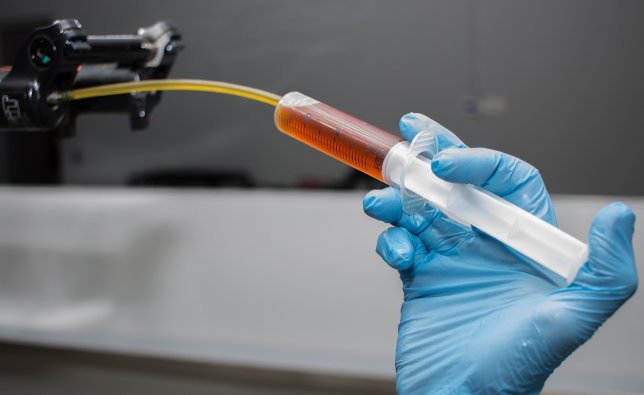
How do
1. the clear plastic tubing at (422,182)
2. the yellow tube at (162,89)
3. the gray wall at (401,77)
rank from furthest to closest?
the gray wall at (401,77) < the yellow tube at (162,89) < the clear plastic tubing at (422,182)

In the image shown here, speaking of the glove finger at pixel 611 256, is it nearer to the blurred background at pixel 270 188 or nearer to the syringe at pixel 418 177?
the syringe at pixel 418 177

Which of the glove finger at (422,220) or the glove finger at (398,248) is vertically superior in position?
the glove finger at (422,220)

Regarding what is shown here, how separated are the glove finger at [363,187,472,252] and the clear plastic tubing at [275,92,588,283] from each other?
91mm

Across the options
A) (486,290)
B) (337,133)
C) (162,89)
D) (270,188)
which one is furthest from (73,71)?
(270,188)

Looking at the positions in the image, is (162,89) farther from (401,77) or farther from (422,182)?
(401,77)

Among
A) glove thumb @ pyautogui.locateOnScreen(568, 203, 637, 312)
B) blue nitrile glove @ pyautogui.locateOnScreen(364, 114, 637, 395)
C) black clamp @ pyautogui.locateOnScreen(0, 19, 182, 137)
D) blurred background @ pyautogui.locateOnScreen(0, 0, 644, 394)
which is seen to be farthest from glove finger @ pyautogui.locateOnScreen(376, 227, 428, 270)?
blurred background @ pyautogui.locateOnScreen(0, 0, 644, 394)

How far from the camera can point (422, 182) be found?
2.18 feet

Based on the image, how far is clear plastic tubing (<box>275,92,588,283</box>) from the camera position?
1.97ft

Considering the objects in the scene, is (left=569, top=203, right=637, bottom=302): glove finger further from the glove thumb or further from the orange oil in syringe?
the orange oil in syringe

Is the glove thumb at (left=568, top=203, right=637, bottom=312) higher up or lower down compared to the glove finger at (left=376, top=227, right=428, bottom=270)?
higher up

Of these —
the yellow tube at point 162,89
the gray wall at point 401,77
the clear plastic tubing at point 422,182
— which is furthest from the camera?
the gray wall at point 401,77

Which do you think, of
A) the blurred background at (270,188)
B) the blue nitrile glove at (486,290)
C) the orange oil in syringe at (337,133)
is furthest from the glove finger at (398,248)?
the blurred background at (270,188)

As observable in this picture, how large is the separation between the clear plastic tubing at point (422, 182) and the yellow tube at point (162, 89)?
40 millimetres

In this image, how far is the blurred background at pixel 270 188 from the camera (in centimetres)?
142
